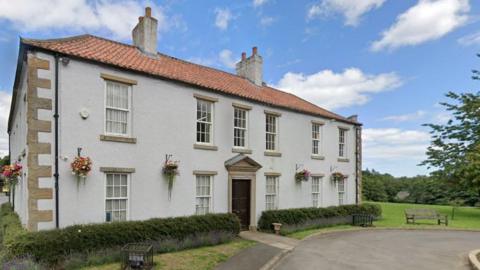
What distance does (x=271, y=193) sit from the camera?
17.5 m

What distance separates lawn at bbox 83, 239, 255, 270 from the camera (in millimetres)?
9789

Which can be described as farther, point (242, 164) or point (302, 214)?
point (302, 214)

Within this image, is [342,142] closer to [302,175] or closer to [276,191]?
[302,175]

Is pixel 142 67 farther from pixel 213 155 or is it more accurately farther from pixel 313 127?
pixel 313 127

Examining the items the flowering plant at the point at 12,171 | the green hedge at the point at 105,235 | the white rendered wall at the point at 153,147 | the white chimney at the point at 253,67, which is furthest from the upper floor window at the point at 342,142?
the flowering plant at the point at 12,171

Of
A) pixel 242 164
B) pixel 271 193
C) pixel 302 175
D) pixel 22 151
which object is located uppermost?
pixel 22 151

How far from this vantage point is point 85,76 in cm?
1107

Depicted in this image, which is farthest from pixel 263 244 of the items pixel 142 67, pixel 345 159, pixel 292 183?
pixel 345 159

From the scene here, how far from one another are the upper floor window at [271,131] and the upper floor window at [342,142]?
21.1 feet

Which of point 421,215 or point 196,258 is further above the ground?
point 196,258

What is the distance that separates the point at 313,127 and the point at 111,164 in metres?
12.8

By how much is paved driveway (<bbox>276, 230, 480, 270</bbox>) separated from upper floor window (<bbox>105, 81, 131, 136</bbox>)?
24.2 ft

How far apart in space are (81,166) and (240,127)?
7.83 metres

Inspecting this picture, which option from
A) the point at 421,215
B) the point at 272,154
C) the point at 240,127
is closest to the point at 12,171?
the point at 240,127
